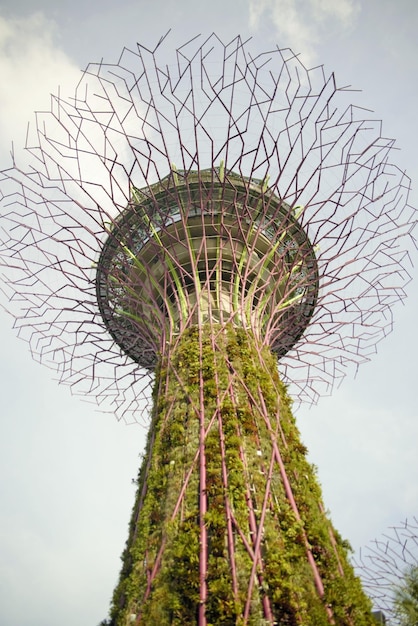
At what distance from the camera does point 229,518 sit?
8.38 meters

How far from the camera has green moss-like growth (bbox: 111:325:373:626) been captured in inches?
292

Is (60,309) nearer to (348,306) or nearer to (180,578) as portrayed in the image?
(348,306)

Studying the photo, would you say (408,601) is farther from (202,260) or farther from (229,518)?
(202,260)

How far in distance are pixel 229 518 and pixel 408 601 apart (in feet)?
13.7

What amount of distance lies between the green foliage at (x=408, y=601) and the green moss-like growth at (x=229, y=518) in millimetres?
1765

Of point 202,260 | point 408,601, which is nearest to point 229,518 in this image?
point 408,601

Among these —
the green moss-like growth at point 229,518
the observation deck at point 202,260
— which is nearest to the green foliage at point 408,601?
the green moss-like growth at point 229,518

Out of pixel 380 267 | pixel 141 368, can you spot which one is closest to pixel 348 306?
pixel 380 267

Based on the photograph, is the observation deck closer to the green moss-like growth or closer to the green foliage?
the green moss-like growth

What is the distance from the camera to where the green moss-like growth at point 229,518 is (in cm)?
742

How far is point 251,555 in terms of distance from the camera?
26.0ft

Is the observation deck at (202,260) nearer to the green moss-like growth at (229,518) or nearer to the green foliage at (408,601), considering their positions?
the green moss-like growth at (229,518)

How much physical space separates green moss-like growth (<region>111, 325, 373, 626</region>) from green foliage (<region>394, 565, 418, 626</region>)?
1765 millimetres

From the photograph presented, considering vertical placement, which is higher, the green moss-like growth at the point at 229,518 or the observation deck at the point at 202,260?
the observation deck at the point at 202,260
